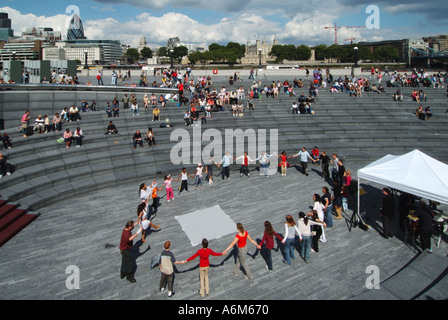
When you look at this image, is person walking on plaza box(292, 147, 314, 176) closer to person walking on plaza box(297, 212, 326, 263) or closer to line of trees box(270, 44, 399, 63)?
person walking on plaza box(297, 212, 326, 263)

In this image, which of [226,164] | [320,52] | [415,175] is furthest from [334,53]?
[415,175]

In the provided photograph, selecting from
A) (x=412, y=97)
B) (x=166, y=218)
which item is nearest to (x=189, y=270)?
(x=166, y=218)

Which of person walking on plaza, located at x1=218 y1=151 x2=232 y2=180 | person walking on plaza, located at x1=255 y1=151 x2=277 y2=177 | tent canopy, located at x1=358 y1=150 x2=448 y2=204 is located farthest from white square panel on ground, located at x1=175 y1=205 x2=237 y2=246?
tent canopy, located at x1=358 y1=150 x2=448 y2=204

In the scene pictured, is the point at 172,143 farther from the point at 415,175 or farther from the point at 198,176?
the point at 415,175

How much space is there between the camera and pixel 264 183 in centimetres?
1636

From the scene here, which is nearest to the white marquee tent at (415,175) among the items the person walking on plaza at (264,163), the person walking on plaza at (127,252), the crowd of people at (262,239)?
the crowd of people at (262,239)

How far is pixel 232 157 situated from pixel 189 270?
984cm

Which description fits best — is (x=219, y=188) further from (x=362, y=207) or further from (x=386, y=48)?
(x=386, y=48)

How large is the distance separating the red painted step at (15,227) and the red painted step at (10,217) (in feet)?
0.35

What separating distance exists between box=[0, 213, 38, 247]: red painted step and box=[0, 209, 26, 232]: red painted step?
4.2 inches

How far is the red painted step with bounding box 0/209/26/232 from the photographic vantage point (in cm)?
1162

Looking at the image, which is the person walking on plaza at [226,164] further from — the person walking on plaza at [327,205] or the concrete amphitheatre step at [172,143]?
the person walking on plaza at [327,205]

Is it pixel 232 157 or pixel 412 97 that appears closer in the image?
pixel 232 157

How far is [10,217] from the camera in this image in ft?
39.7
